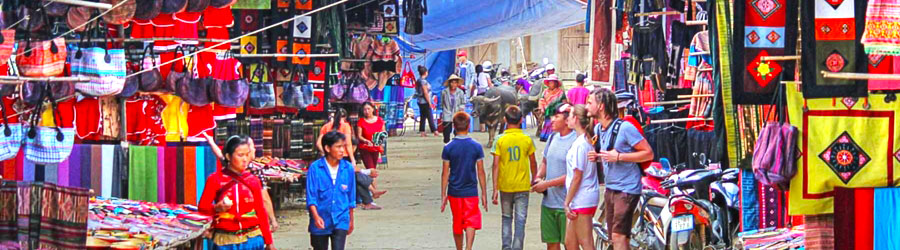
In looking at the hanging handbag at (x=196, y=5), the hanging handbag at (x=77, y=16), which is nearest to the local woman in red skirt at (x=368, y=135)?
the hanging handbag at (x=196, y=5)

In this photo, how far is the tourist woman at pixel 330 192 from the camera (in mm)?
10227

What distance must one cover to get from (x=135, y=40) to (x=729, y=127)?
484cm

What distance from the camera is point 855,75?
6.78 metres

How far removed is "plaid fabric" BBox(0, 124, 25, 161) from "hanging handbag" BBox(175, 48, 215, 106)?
2884 millimetres

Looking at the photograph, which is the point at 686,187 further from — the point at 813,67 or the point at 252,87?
the point at 252,87

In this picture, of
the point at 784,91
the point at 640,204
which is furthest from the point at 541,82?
the point at 784,91

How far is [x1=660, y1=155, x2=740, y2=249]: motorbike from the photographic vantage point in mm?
9508

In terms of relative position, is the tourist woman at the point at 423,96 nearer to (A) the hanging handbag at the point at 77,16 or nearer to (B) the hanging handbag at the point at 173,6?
(B) the hanging handbag at the point at 173,6

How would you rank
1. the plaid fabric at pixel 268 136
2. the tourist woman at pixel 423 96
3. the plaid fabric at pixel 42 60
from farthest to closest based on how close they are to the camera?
the tourist woman at pixel 423 96, the plaid fabric at pixel 268 136, the plaid fabric at pixel 42 60

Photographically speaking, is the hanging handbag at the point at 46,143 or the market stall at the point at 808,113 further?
the hanging handbag at the point at 46,143

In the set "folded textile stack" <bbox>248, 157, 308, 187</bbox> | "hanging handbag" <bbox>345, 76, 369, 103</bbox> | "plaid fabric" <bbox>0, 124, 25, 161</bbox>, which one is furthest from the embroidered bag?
"hanging handbag" <bbox>345, 76, 369, 103</bbox>

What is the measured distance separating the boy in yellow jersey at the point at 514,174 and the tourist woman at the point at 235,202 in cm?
306

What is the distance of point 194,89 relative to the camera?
1180cm

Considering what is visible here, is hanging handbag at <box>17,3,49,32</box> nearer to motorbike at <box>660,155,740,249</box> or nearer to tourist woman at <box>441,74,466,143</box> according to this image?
motorbike at <box>660,155,740,249</box>
